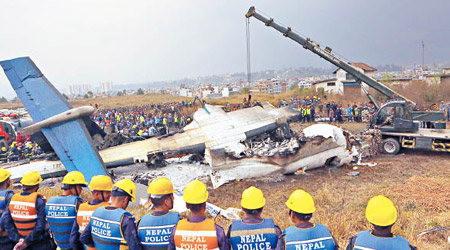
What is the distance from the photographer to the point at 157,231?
123 inches

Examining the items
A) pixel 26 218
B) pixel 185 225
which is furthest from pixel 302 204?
pixel 26 218

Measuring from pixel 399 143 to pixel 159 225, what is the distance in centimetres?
1427

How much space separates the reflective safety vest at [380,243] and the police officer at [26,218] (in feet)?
13.5

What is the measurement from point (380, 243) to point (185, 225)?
6.04 feet

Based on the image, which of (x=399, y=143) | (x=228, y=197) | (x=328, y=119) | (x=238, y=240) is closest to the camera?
(x=238, y=240)

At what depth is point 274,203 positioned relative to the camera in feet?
29.4

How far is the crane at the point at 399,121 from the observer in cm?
1305

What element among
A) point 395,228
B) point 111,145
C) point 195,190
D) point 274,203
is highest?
point 195,190

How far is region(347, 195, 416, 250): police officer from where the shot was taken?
2.58 m

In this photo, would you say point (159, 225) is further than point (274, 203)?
No

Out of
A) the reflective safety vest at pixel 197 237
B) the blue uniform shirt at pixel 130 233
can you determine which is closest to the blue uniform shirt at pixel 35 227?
the blue uniform shirt at pixel 130 233

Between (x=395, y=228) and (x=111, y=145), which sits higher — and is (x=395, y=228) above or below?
below

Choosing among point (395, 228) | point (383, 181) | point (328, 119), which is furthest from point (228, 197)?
point (328, 119)

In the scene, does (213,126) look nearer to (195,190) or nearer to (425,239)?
(425,239)
